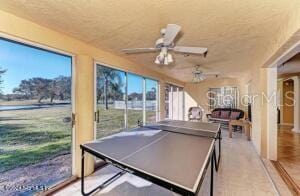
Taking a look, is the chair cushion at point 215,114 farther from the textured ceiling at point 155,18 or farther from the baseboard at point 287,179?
the textured ceiling at point 155,18

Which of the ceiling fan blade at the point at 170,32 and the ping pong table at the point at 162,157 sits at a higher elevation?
the ceiling fan blade at the point at 170,32

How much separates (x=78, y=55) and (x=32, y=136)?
134 cm

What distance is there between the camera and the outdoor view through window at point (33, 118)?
208 centimetres

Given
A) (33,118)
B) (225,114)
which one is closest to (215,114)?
(225,114)

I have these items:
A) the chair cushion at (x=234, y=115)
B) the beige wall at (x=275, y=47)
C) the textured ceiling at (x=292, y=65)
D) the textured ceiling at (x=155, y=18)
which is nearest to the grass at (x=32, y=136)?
the textured ceiling at (x=155, y=18)

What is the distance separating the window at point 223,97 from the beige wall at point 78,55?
21.4ft

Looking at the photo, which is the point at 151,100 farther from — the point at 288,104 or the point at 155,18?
the point at 288,104

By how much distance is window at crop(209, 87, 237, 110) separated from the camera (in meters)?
8.26

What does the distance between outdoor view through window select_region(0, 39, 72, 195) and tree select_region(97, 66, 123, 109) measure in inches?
28.8

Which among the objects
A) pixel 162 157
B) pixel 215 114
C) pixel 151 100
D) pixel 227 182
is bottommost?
pixel 227 182

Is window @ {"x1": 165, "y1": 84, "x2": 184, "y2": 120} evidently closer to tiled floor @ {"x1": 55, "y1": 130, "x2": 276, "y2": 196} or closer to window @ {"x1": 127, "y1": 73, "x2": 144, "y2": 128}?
window @ {"x1": 127, "y1": 73, "x2": 144, "y2": 128}

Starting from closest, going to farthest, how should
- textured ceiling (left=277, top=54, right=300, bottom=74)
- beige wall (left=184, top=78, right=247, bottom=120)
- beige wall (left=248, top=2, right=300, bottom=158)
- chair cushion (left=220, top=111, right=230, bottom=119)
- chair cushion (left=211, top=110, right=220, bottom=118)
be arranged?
beige wall (left=248, top=2, right=300, bottom=158) < textured ceiling (left=277, top=54, right=300, bottom=74) < chair cushion (left=220, top=111, right=230, bottom=119) < chair cushion (left=211, top=110, right=220, bottom=118) < beige wall (left=184, top=78, right=247, bottom=120)

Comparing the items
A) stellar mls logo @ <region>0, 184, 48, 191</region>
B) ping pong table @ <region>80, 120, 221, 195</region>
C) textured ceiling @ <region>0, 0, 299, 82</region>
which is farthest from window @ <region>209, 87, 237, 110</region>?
stellar mls logo @ <region>0, 184, 48, 191</region>

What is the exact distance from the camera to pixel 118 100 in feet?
13.1
